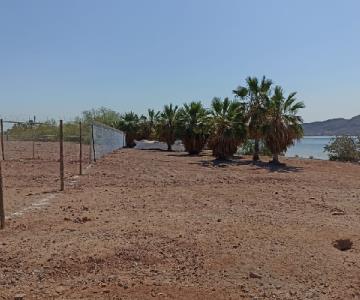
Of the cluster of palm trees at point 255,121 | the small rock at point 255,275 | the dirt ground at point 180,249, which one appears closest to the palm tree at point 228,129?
the cluster of palm trees at point 255,121

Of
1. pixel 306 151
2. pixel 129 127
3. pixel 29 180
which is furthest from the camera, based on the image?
pixel 306 151

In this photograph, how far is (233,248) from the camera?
698 centimetres

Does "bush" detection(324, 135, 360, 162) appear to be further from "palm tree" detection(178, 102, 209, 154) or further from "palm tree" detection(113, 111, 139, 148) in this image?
"palm tree" detection(113, 111, 139, 148)

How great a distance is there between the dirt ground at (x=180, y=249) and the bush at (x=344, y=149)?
26.6 m

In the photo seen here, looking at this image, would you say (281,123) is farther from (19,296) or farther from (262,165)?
(19,296)

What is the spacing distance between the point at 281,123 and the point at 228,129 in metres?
3.43

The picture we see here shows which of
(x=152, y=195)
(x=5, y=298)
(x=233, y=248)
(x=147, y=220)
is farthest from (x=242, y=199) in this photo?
(x=5, y=298)

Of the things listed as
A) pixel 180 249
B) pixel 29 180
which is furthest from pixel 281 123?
pixel 180 249

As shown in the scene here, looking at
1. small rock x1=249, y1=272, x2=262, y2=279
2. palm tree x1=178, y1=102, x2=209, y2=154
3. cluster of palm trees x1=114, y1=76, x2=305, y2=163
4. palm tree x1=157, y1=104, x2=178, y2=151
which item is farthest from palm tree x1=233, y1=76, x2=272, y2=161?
small rock x1=249, y1=272, x2=262, y2=279

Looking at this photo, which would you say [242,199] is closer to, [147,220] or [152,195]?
[152,195]

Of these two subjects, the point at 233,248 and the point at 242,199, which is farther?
the point at 242,199

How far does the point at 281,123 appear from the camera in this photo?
1062 inches

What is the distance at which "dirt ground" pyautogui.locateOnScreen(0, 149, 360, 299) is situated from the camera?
5.58 meters

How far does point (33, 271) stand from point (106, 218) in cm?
300
